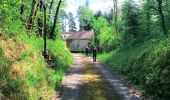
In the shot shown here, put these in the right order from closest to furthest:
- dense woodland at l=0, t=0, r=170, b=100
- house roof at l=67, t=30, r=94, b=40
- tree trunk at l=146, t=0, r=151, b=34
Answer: dense woodland at l=0, t=0, r=170, b=100 → tree trunk at l=146, t=0, r=151, b=34 → house roof at l=67, t=30, r=94, b=40

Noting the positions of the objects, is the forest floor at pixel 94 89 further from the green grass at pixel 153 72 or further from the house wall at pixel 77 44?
the house wall at pixel 77 44

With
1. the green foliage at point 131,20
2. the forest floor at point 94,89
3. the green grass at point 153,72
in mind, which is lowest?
the forest floor at point 94,89

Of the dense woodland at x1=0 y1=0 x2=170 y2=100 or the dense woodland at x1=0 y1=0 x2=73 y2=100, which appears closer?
the dense woodland at x1=0 y1=0 x2=73 y2=100

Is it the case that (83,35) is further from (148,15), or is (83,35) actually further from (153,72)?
(153,72)

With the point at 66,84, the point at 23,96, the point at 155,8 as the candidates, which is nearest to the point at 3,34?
the point at 23,96

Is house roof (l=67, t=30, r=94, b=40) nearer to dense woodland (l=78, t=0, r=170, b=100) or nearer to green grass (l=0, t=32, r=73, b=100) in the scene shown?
dense woodland (l=78, t=0, r=170, b=100)

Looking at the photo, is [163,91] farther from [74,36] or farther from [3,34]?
[74,36]

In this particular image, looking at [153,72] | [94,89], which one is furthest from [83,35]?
[94,89]

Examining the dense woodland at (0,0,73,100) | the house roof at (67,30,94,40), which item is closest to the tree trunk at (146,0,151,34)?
the dense woodland at (0,0,73,100)

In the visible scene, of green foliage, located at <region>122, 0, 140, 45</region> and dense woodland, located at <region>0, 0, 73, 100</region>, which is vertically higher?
green foliage, located at <region>122, 0, 140, 45</region>

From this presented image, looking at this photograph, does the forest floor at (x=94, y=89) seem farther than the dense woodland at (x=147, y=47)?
No

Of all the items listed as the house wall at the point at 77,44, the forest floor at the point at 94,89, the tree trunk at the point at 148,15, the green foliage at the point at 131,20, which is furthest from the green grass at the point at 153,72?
the house wall at the point at 77,44

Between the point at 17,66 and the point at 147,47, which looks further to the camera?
the point at 147,47

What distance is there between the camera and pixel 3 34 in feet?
48.8
